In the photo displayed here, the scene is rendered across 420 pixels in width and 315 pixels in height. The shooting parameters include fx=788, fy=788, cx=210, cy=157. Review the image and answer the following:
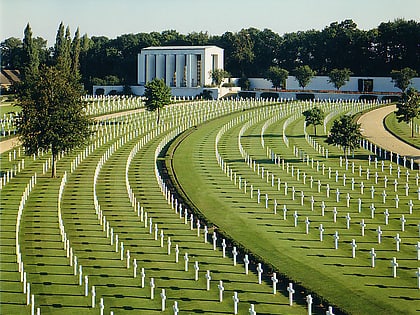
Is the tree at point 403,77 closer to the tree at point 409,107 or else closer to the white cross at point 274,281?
the tree at point 409,107

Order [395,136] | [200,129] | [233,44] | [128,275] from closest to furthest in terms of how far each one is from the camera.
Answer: [128,275] → [395,136] → [200,129] → [233,44]

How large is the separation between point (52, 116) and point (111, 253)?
19.7 m

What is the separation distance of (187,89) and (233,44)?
24.8m

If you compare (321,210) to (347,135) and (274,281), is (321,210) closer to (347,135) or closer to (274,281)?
(274,281)

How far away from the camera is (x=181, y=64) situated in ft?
485

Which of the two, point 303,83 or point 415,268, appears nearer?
point 415,268

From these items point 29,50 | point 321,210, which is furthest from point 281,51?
point 321,210

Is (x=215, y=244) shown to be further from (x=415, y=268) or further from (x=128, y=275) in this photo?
(x=415, y=268)

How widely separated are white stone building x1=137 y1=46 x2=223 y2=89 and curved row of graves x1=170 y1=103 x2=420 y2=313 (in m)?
78.4

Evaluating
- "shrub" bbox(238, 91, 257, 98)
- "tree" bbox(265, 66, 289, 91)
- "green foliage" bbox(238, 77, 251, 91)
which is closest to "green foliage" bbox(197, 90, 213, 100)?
"shrub" bbox(238, 91, 257, 98)

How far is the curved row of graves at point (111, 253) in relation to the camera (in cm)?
2461

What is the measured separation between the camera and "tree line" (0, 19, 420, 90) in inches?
5827

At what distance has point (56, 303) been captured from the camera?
2444cm

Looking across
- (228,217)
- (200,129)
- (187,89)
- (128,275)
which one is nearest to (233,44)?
(187,89)
